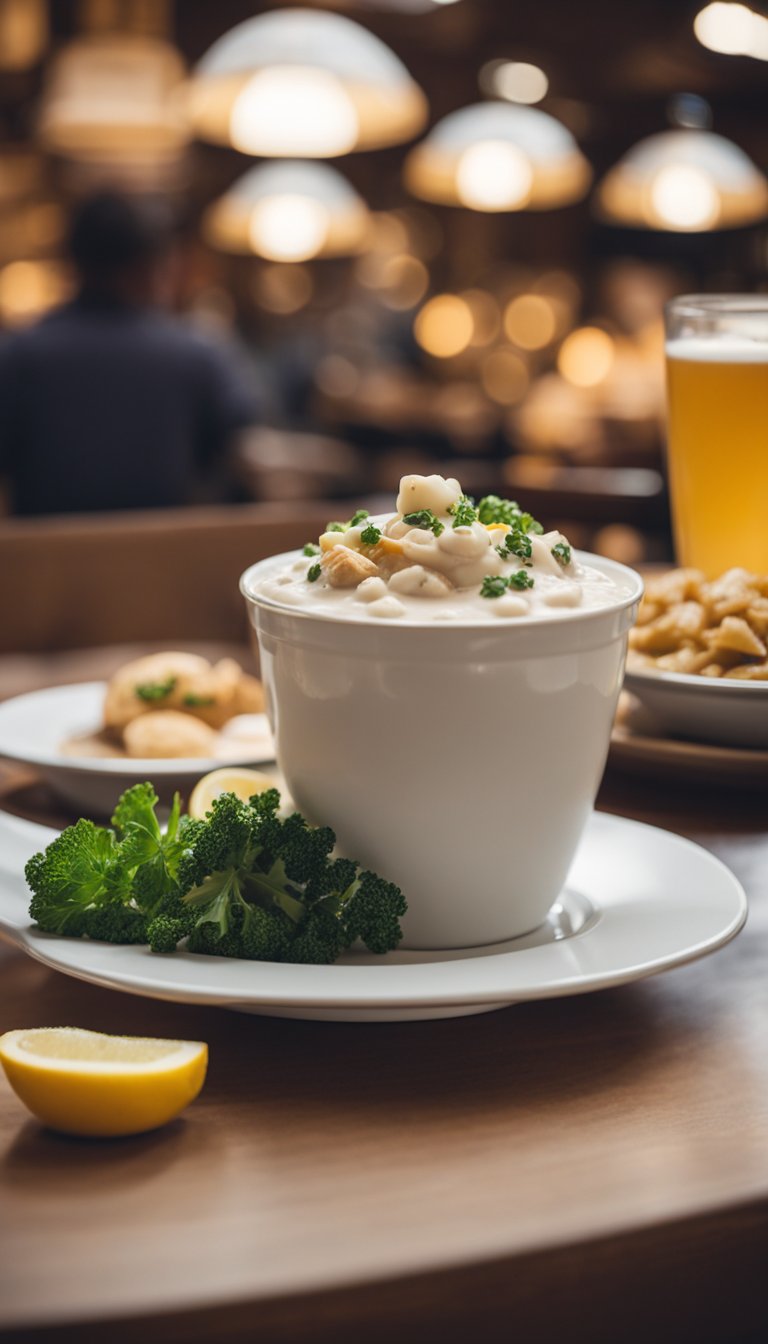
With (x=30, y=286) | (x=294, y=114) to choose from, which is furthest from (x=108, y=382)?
(x=30, y=286)

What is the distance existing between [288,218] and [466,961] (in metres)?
7.04

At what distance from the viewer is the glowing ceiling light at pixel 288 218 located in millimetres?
7289

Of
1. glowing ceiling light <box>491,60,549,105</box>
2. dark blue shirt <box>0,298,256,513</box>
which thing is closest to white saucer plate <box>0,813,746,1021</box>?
dark blue shirt <box>0,298,256,513</box>

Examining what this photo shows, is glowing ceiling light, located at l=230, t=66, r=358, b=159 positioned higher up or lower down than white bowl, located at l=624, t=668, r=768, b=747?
higher up

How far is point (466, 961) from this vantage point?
0.76 meters

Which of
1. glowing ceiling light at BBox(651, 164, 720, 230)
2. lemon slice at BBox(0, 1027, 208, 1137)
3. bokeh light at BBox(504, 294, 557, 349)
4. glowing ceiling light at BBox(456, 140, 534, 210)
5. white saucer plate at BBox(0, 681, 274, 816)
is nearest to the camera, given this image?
lemon slice at BBox(0, 1027, 208, 1137)

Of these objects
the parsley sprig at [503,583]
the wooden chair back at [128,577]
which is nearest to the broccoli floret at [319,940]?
the parsley sprig at [503,583]

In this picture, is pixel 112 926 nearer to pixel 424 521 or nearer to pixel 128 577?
pixel 424 521

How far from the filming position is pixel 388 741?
82 centimetres

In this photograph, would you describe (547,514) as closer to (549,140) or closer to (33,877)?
(33,877)

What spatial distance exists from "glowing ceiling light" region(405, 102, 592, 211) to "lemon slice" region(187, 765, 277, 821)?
5.48 meters

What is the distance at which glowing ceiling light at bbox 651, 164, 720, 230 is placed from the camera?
646 cm

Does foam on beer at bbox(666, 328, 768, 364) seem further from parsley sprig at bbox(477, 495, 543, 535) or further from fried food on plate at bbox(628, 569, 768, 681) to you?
parsley sprig at bbox(477, 495, 543, 535)

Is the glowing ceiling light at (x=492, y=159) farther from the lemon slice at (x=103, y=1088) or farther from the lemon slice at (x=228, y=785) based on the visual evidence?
the lemon slice at (x=103, y=1088)
